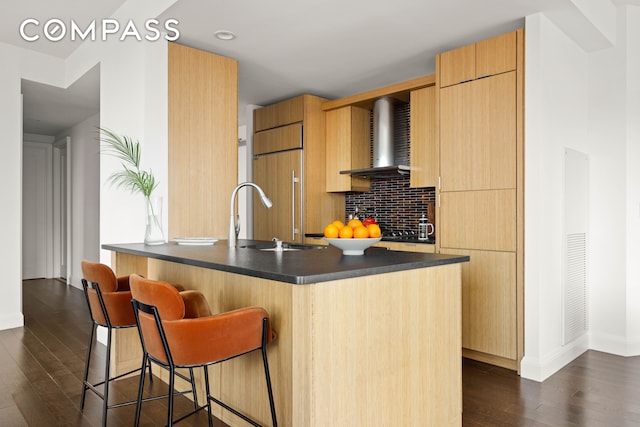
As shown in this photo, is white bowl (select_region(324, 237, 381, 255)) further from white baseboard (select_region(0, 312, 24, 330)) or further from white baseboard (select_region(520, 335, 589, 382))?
white baseboard (select_region(0, 312, 24, 330))

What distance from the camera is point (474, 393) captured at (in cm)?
291

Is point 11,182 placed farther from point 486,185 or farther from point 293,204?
point 486,185

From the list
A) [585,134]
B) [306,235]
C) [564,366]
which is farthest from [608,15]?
[306,235]

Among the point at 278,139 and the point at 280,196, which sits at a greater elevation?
the point at 278,139

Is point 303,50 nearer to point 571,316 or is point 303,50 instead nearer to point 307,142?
point 307,142

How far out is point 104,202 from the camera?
4168mm

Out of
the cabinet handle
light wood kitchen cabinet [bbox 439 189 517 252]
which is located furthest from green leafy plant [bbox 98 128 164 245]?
light wood kitchen cabinet [bbox 439 189 517 252]

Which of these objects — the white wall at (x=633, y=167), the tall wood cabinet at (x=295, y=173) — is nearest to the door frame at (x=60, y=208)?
the tall wood cabinet at (x=295, y=173)

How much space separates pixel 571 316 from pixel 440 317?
202cm

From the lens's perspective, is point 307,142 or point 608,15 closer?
point 608,15

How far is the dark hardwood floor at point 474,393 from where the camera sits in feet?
8.25

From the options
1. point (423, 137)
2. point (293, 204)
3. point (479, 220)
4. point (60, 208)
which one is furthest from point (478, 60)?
point (60, 208)

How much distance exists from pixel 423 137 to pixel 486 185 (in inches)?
42.6

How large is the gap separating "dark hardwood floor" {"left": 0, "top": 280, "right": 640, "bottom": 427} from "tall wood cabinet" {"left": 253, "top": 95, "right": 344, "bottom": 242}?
239 cm
